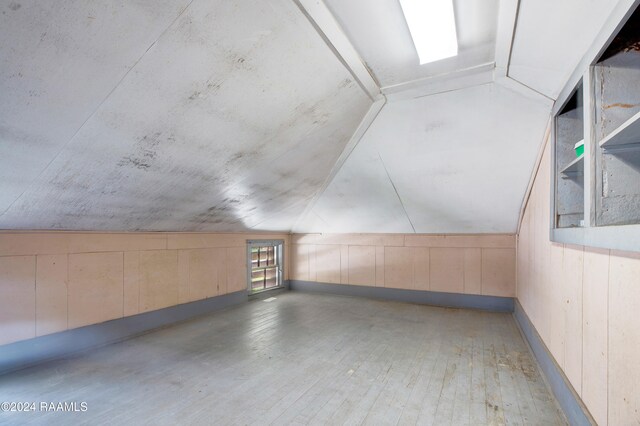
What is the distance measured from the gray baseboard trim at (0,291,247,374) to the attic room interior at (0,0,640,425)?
0.07 feet

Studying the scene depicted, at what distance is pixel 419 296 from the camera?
18.4 ft

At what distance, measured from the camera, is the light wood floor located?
2.21 meters

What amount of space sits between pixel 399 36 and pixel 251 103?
4.10ft

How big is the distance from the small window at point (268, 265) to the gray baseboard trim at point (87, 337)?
1.74m

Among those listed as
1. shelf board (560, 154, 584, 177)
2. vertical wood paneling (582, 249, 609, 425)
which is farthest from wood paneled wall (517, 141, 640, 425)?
shelf board (560, 154, 584, 177)

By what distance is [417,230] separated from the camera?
5551 millimetres

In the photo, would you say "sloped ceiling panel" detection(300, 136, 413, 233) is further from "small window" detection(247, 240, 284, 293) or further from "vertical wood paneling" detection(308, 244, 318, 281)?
"small window" detection(247, 240, 284, 293)

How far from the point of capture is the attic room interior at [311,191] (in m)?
1.63

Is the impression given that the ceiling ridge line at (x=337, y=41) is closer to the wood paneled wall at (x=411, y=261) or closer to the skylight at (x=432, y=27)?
the skylight at (x=432, y=27)

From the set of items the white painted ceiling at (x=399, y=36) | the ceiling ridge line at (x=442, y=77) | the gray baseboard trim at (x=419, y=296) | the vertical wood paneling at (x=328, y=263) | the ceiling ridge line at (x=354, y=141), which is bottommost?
the gray baseboard trim at (x=419, y=296)

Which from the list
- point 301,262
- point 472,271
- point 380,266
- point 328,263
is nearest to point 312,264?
point 301,262

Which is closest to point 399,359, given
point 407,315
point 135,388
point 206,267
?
point 407,315

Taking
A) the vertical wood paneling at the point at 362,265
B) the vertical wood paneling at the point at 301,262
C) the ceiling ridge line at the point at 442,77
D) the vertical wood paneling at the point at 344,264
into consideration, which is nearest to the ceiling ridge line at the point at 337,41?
the ceiling ridge line at the point at 442,77

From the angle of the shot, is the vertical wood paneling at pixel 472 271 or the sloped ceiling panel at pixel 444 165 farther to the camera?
the vertical wood paneling at pixel 472 271
